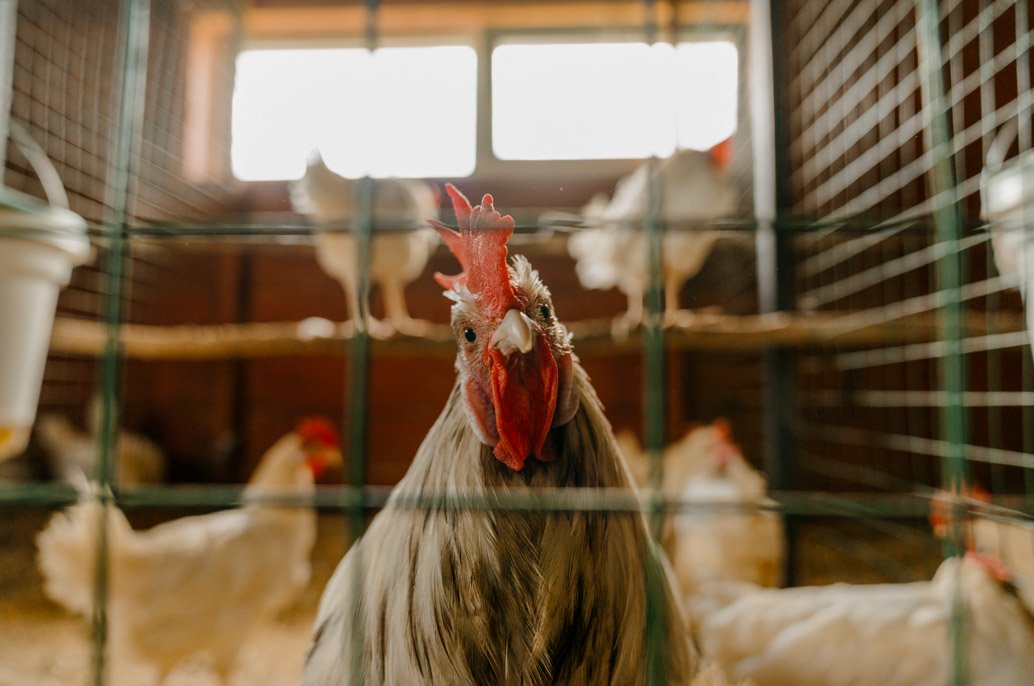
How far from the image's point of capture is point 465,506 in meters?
0.68

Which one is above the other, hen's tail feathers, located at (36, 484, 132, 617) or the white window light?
the white window light

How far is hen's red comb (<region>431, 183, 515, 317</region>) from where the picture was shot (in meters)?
0.69

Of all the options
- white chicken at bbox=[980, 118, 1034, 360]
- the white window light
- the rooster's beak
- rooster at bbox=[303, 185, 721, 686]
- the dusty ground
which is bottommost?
the dusty ground

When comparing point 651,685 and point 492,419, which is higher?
point 492,419

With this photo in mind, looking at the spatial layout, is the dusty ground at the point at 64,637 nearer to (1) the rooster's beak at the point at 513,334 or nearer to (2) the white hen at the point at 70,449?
(2) the white hen at the point at 70,449

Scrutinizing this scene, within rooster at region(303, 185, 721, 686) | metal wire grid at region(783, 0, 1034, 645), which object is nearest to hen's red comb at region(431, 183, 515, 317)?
rooster at region(303, 185, 721, 686)

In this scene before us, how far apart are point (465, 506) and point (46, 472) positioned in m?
2.81

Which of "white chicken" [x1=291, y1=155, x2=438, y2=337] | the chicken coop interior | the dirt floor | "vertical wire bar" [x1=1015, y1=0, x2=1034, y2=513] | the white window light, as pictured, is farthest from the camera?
A: "white chicken" [x1=291, y1=155, x2=438, y2=337]

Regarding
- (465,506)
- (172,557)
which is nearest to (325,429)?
(172,557)

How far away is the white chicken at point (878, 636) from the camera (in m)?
1.06

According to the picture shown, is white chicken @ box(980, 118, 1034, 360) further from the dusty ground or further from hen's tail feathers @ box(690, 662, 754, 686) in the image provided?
the dusty ground

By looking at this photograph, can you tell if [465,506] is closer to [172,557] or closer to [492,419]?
[492,419]

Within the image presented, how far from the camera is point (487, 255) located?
0.70m

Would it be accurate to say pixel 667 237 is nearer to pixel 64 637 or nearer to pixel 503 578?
pixel 503 578
